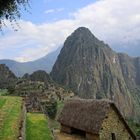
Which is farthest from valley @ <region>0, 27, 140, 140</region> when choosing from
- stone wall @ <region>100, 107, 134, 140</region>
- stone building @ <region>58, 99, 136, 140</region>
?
stone wall @ <region>100, 107, 134, 140</region>

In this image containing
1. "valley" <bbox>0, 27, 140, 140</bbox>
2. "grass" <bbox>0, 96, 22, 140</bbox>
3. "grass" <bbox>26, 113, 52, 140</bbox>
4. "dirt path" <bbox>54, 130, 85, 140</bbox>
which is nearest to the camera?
"grass" <bbox>0, 96, 22, 140</bbox>

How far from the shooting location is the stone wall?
3124 centimetres

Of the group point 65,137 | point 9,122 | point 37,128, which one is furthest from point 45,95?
point 9,122

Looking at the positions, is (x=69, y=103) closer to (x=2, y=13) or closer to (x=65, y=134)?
(x=65, y=134)

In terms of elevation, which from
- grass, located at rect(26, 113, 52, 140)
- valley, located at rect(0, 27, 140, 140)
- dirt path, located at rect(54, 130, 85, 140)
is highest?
valley, located at rect(0, 27, 140, 140)

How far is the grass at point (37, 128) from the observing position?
26806mm

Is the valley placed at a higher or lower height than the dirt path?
higher

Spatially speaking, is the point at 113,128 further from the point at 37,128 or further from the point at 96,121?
the point at 37,128

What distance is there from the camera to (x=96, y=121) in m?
31.4

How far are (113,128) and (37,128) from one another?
706 centimetres

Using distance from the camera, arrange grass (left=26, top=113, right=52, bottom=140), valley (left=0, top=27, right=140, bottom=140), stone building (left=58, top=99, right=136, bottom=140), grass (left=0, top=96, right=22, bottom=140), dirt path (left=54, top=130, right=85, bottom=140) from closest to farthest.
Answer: grass (left=0, top=96, right=22, bottom=140)
grass (left=26, top=113, right=52, bottom=140)
valley (left=0, top=27, right=140, bottom=140)
stone building (left=58, top=99, right=136, bottom=140)
dirt path (left=54, top=130, right=85, bottom=140)

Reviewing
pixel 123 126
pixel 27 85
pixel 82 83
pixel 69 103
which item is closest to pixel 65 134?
pixel 69 103

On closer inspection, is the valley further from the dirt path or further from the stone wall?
the stone wall

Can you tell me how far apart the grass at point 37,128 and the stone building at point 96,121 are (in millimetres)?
2943
